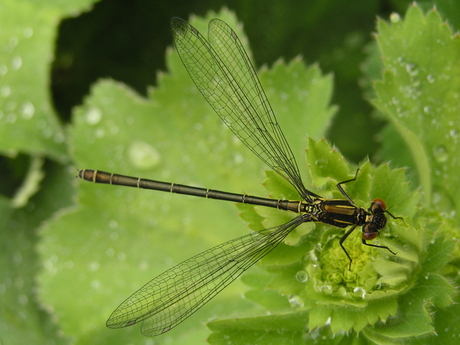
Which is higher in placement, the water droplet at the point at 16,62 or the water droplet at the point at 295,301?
the water droplet at the point at 16,62

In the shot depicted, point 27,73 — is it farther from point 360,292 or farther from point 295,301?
point 360,292

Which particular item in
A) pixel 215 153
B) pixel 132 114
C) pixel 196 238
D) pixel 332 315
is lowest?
pixel 332 315

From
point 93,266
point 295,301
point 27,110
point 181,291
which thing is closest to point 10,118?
point 27,110

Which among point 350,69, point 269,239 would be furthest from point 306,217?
point 350,69

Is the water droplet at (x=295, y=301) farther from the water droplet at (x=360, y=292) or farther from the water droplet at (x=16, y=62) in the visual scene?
the water droplet at (x=16, y=62)

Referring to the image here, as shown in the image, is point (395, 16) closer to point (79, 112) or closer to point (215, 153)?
point (215, 153)

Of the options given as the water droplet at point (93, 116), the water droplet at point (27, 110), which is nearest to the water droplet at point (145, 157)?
the water droplet at point (93, 116)
